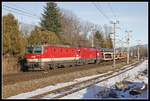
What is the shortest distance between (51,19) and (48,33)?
16.8m

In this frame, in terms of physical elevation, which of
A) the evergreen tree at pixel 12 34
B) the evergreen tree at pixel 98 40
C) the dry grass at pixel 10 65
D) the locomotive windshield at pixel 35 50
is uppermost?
the evergreen tree at pixel 98 40

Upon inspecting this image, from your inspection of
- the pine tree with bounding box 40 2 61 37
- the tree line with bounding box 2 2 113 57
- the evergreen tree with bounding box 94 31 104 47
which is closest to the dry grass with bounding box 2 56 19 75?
the tree line with bounding box 2 2 113 57

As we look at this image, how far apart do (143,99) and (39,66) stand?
928 inches

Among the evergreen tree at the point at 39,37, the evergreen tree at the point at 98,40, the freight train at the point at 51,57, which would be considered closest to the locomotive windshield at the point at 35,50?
the freight train at the point at 51,57

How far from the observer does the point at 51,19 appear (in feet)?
237

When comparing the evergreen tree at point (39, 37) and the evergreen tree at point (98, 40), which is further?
the evergreen tree at point (98, 40)

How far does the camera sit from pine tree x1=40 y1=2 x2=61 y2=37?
233ft

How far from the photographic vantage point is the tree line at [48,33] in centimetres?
3778

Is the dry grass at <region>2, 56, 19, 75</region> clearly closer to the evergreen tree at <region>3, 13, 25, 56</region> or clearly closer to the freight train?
the evergreen tree at <region>3, 13, 25, 56</region>

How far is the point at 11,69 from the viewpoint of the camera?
3741 centimetres

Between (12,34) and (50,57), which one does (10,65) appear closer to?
(12,34)

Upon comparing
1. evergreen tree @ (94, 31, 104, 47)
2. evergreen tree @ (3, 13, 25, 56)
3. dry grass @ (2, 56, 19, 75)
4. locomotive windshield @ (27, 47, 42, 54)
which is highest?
evergreen tree @ (94, 31, 104, 47)

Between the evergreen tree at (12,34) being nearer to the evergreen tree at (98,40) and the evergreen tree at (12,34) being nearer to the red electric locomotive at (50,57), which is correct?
the red electric locomotive at (50,57)

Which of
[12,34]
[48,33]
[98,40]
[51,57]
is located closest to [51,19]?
[48,33]
